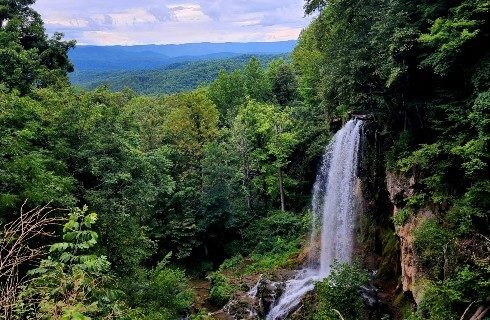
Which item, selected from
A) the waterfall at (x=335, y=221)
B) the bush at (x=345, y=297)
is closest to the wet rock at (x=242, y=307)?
the waterfall at (x=335, y=221)

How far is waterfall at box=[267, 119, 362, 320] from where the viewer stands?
16.7 metres

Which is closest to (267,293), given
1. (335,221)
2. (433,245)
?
(335,221)

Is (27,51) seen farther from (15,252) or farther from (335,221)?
(15,252)

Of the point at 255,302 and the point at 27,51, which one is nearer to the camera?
the point at 255,302

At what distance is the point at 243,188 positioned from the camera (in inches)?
1043

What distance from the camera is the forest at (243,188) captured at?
8125 millimetres

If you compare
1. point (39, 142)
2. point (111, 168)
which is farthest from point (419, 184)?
point (39, 142)

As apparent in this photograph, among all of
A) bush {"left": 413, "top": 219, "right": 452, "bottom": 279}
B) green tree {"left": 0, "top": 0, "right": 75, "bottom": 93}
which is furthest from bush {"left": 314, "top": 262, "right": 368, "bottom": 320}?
green tree {"left": 0, "top": 0, "right": 75, "bottom": 93}

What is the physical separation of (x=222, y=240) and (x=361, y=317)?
52.0 ft

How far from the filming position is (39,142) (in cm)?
1395

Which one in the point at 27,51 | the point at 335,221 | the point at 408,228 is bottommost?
the point at 335,221

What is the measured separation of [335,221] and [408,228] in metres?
6.90

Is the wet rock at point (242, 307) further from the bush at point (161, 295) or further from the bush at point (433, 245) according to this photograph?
the bush at point (433, 245)

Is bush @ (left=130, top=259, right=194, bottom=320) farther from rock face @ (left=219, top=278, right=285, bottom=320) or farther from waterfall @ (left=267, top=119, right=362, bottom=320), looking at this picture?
waterfall @ (left=267, top=119, right=362, bottom=320)
